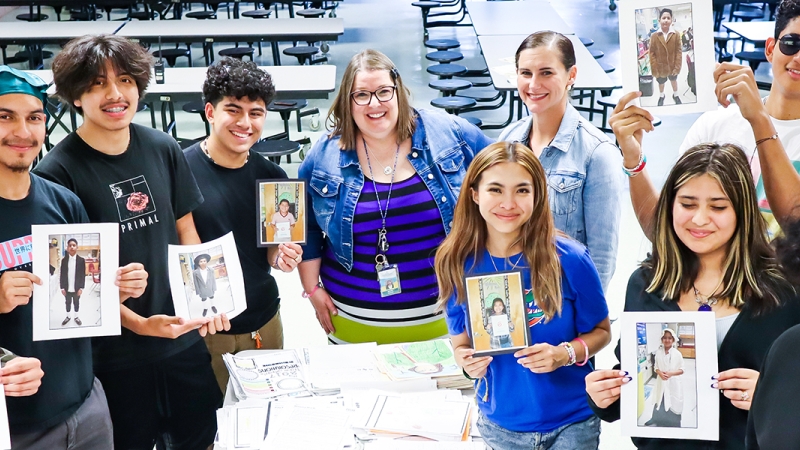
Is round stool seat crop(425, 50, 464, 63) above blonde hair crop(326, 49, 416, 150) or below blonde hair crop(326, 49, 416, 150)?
above

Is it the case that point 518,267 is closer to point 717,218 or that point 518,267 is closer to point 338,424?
point 717,218

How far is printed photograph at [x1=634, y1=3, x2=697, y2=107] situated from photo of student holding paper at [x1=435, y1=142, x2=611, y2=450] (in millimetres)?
454

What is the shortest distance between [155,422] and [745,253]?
2.02 m

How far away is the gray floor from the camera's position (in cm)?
497

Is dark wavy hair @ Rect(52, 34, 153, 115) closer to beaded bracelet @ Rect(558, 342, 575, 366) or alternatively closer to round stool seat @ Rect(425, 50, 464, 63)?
beaded bracelet @ Rect(558, 342, 575, 366)

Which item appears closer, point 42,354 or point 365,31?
point 42,354

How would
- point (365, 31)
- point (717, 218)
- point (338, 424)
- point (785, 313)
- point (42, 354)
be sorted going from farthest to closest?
point (365, 31) < point (338, 424) < point (42, 354) < point (717, 218) < point (785, 313)

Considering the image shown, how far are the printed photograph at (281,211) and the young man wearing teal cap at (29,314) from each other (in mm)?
690

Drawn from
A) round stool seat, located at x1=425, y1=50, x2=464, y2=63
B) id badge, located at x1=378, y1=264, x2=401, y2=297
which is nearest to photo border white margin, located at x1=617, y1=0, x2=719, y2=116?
id badge, located at x1=378, y1=264, x2=401, y2=297

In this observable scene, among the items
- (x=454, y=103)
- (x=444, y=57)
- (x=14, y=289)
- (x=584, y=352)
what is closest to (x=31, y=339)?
(x=14, y=289)

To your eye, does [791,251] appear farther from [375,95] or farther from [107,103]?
[107,103]

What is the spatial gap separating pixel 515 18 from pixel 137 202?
22.4ft

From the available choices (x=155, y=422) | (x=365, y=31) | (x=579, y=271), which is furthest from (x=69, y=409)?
(x=365, y=31)

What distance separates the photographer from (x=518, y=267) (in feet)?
7.89
